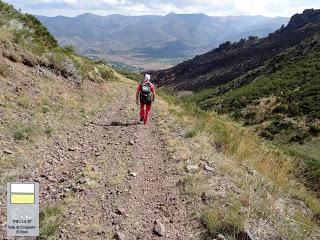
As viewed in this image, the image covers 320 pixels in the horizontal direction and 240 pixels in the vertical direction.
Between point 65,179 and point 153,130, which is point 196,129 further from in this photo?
A: point 65,179

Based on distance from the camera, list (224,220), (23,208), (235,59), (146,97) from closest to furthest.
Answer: (23,208) < (224,220) < (146,97) < (235,59)

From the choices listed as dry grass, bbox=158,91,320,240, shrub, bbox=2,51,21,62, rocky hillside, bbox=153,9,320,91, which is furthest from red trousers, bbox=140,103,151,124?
rocky hillside, bbox=153,9,320,91

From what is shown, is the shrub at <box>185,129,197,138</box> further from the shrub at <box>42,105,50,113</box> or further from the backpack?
the shrub at <box>42,105,50,113</box>

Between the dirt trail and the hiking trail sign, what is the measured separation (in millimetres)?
2005

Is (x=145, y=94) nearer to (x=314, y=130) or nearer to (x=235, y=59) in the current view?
(x=314, y=130)

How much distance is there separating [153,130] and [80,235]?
28.9 feet

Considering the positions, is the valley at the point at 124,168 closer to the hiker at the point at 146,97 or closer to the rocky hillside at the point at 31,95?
the rocky hillside at the point at 31,95

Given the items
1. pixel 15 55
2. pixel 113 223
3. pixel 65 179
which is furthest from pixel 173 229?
pixel 15 55

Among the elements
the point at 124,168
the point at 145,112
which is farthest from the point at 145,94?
the point at 124,168

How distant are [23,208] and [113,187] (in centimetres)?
412

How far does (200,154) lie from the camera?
11.5 m

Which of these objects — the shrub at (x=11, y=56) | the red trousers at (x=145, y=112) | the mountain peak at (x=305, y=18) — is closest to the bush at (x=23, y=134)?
the red trousers at (x=145, y=112)

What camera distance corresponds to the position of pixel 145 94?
17.0 meters

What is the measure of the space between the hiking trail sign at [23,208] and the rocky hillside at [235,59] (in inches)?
4132
